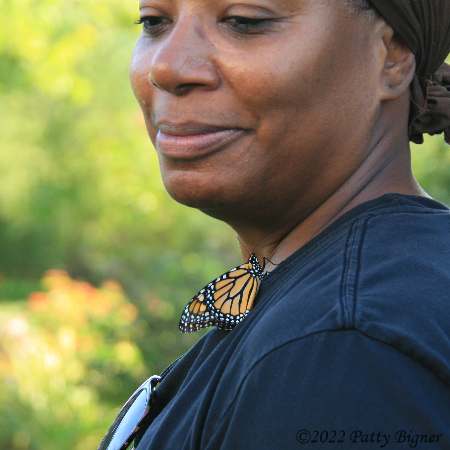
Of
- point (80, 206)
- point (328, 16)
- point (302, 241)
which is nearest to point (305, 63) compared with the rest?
point (328, 16)

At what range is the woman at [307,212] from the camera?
4.92ft

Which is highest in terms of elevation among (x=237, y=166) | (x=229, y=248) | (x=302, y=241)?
(x=237, y=166)

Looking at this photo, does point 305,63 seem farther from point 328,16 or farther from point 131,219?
point 131,219

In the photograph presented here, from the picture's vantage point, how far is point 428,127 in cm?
217

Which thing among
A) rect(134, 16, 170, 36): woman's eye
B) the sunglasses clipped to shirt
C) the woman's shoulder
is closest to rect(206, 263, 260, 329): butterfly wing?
the woman's shoulder

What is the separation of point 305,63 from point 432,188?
3.92 m

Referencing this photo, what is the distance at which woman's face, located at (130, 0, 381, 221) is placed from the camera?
1.88m

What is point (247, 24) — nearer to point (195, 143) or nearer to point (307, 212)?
point (195, 143)

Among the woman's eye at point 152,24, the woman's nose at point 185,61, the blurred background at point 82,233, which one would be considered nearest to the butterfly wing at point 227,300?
the woman's nose at point 185,61

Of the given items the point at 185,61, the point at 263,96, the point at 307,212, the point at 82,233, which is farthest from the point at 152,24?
the point at 82,233

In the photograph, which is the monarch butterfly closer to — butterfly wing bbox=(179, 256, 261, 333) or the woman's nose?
butterfly wing bbox=(179, 256, 261, 333)

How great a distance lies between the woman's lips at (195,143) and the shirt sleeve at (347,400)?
0.51 meters

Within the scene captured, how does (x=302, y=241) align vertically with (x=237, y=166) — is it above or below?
below

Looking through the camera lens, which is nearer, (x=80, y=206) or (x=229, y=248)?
(x=229, y=248)
